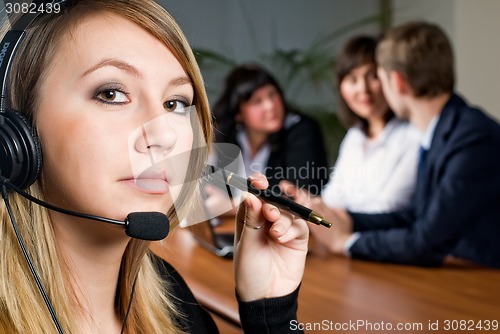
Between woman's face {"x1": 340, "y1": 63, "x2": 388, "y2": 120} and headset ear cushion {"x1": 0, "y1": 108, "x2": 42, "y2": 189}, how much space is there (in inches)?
67.4

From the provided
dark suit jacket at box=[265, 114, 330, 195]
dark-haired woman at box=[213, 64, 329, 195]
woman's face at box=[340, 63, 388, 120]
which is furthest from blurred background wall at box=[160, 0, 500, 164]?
woman's face at box=[340, 63, 388, 120]

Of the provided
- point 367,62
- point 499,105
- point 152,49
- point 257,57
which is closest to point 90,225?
point 152,49

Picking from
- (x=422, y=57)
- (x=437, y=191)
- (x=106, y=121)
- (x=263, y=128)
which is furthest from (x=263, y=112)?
(x=106, y=121)

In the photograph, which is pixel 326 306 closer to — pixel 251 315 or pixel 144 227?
pixel 251 315

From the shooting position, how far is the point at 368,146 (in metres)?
2.31

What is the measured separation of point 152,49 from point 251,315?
0.36 m

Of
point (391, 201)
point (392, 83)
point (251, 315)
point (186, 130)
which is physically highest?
point (186, 130)

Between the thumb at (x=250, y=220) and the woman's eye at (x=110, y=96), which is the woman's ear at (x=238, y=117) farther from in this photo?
the woman's eye at (x=110, y=96)

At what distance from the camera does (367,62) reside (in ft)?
7.53

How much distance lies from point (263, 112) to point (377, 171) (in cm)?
60

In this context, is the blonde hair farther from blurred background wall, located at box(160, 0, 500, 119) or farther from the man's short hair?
blurred background wall, located at box(160, 0, 500, 119)

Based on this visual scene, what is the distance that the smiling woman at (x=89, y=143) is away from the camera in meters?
0.60

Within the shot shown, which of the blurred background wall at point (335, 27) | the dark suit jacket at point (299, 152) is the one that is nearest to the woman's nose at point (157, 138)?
the dark suit jacket at point (299, 152)

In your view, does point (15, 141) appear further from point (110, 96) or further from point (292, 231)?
point (292, 231)
